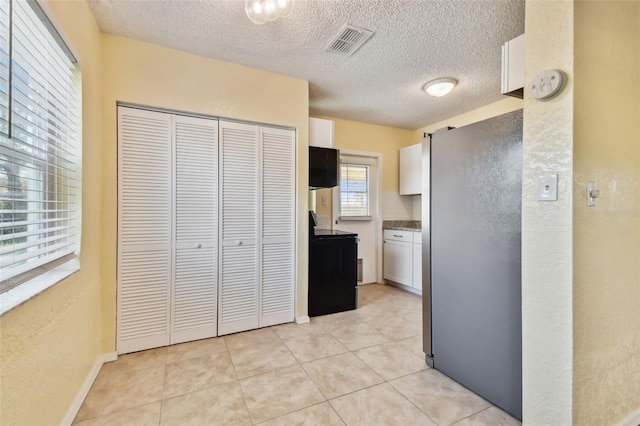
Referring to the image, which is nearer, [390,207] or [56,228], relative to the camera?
[56,228]

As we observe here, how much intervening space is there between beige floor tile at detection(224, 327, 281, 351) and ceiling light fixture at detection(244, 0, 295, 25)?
240 centimetres

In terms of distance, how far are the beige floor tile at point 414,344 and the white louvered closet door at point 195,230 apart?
1685 mm

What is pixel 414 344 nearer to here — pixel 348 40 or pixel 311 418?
pixel 311 418

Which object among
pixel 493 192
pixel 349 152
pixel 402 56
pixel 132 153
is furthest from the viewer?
pixel 349 152

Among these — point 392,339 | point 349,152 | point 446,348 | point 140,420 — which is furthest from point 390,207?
point 140,420

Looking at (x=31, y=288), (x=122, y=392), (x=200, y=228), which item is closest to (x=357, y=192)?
(x=200, y=228)

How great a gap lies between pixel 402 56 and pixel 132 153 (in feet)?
7.77

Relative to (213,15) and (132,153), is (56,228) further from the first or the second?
(213,15)

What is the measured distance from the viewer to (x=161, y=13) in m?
1.92

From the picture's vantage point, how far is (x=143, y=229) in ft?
7.49

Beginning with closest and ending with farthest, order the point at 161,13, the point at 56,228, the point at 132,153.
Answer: the point at 56,228
the point at 161,13
the point at 132,153

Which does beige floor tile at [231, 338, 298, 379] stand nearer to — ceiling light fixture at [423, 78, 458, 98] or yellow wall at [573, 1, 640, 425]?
yellow wall at [573, 1, 640, 425]

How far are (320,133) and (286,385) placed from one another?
245 centimetres

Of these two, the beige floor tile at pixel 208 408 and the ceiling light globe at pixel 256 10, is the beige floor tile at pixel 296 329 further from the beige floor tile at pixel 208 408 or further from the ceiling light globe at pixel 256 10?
the ceiling light globe at pixel 256 10
